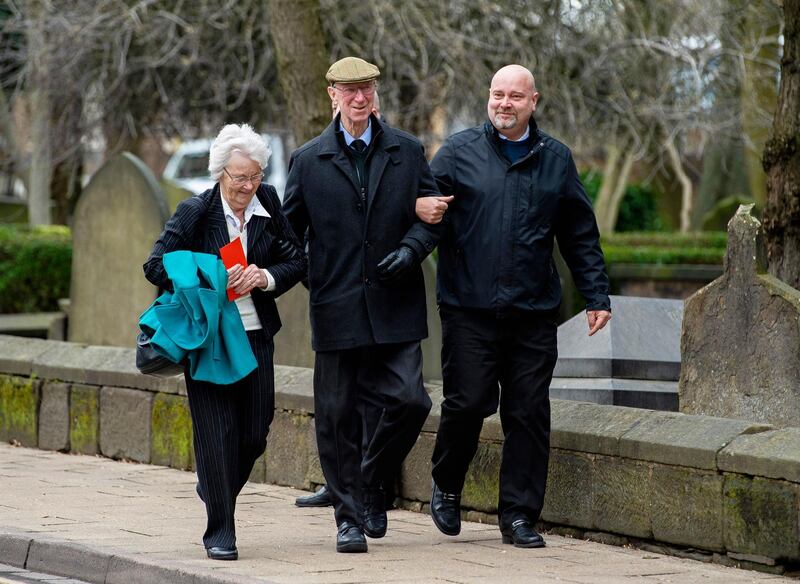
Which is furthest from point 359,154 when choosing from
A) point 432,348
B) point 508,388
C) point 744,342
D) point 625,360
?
point 432,348

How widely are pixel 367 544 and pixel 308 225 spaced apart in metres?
1.24

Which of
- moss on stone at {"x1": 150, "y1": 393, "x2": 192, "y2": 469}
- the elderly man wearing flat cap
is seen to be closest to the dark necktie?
the elderly man wearing flat cap

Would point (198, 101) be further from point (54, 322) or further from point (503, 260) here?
point (503, 260)

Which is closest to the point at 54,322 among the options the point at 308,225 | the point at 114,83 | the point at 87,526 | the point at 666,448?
the point at 114,83

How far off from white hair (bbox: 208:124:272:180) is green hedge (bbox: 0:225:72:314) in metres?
6.03

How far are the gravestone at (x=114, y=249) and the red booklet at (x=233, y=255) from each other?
169 inches

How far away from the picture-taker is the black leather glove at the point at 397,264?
5.74 meters

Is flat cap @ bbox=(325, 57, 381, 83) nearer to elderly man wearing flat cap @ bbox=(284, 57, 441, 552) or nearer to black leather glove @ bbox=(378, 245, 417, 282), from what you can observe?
elderly man wearing flat cap @ bbox=(284, 57, 441, 552)

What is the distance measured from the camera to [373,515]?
20.2 ft

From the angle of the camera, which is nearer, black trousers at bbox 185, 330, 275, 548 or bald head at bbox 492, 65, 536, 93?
black trousers at bbox 185, 330, 275, 548

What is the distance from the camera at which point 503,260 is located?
5953 mm

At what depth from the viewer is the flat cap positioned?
580cm

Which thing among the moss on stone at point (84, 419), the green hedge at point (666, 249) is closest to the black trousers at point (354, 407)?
the moss on stone at point (84, 419)

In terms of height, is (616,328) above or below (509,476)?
above
